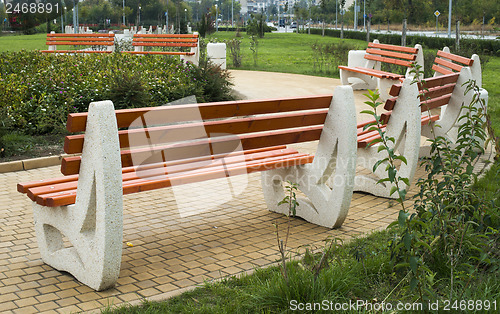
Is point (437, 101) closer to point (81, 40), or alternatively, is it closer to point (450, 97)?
point (450, 97)

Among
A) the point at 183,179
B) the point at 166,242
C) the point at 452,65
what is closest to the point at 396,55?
the point at 452,65

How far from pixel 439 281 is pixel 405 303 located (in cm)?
49

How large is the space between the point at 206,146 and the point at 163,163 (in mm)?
551

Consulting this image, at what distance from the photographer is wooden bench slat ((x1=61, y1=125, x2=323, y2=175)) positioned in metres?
3.97

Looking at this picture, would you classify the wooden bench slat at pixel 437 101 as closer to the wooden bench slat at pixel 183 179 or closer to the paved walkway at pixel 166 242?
the paved walkway at pixel 166 242

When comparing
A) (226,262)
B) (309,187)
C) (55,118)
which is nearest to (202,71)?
(55,118)

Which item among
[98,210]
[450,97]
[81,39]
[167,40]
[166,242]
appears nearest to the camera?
[98,210]

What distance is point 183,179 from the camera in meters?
4.40

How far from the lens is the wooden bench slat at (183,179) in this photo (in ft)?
13.0

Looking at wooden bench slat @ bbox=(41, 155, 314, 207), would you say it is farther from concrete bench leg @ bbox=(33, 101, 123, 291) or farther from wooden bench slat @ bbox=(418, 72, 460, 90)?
wooden bench slat @ bbox=(418, 72, 460, 90)

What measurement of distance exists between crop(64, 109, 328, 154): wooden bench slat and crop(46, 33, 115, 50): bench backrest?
12.3 meters

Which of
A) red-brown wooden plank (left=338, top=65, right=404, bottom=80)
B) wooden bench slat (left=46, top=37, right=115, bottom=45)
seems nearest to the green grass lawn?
wooden bench slat (left=46, top=37, right=115, bottom=45)

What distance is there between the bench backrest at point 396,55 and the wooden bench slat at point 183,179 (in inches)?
229

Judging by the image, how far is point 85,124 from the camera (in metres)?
3.68
